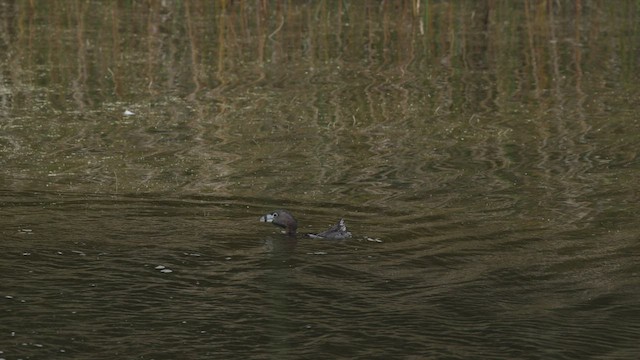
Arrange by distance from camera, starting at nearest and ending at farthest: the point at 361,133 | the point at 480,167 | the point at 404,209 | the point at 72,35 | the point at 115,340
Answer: the point at 115,340 → the point at 404,209 → the point at 480,167 → the point at 361,133 → the point at 72,35

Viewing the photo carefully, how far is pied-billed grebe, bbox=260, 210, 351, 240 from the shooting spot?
8312mm

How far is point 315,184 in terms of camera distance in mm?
10031

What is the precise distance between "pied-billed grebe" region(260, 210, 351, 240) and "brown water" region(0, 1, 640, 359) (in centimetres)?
10

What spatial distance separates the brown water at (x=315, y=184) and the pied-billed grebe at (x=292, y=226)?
4.0 inches

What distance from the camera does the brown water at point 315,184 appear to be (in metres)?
6.75

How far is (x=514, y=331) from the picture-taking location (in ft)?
22.1

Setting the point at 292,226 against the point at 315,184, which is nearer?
the point at 292,226

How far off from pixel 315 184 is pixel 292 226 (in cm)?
159

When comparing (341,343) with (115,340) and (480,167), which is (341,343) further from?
(480,167)

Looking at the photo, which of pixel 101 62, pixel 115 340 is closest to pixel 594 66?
pixel 101 62

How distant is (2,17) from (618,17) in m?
8.97

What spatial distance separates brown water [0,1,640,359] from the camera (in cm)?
675

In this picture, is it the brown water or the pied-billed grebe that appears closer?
the brown water

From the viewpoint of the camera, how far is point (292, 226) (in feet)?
27.8
